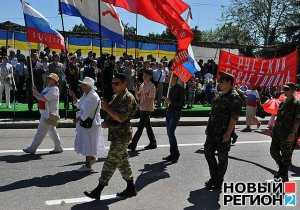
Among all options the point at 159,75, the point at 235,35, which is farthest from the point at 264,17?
the point at 159,75

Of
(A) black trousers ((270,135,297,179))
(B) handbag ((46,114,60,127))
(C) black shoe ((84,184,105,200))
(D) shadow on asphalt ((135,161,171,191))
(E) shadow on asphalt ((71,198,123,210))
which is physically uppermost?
(B) handbag ((46,114,60,127))

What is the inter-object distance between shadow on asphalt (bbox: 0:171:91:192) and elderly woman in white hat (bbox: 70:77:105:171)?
327 mm

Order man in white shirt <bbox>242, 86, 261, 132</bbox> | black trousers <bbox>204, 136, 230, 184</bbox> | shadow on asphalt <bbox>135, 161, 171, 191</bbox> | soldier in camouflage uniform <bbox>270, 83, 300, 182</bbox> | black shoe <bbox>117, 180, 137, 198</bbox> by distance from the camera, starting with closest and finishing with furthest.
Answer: black shoe <bbox>117, 180, 137, 198</bbox>, black trousers <bbox>204, 136, 230, 184</bbox>, shadow on asphalt <bbox>135, 161, 171, 191</bbox>, soldier in camouflage uniform <bbox>270, 83, 300, 182</bbox>, man in white shirt <bbox>242, 86, 261, 132</bbox>

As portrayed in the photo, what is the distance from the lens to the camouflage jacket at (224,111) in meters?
7.75

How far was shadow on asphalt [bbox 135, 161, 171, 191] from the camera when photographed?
8.38m

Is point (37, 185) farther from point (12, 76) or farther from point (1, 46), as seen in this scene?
point (1, 46)

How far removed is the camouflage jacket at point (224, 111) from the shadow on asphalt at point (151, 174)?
141cm

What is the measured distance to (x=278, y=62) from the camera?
1656cm

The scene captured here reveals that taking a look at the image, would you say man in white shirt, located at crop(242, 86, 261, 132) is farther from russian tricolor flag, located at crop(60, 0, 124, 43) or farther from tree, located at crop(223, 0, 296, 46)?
tree, located at crop(223, 0, 296, 46)

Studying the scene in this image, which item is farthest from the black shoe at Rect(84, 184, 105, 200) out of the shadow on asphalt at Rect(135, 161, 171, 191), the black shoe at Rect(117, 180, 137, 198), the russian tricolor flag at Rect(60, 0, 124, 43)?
the russian tricolor flag at Rect(60, 0, 124, 43)

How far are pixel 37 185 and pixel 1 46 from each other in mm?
13587

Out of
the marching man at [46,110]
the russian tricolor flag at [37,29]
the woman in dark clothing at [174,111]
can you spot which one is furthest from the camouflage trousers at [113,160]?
the russian tricolor flag at [37,29]

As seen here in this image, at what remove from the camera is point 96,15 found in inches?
417

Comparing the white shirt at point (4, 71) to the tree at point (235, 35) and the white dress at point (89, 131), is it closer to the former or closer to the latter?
the white dress at point (89, 131)
